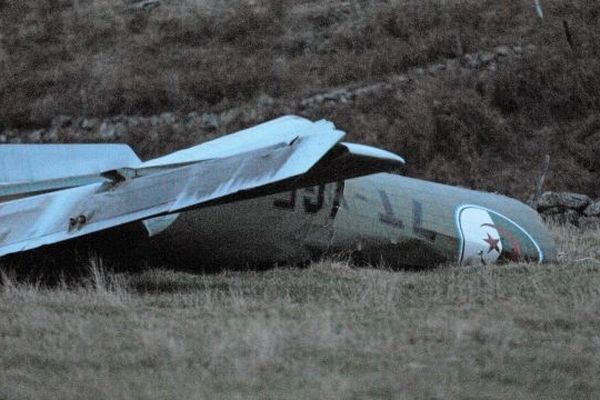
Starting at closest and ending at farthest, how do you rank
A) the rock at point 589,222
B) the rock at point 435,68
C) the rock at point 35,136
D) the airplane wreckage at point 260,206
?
the airplane wreckage at point 260,206 → the rock at point 589,222 → the rock at point 35,136 → the rock at point 435,68

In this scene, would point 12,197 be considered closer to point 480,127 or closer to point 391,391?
point 391,391

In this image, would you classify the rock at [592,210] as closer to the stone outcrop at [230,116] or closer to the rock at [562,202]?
the rock at [562,202]

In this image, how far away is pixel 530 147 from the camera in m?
28.7

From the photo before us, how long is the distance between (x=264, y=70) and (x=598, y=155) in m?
9.63

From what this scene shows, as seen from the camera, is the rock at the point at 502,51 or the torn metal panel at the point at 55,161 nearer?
the torn metal panel at the point at 55,161

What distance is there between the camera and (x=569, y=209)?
18.4 meters

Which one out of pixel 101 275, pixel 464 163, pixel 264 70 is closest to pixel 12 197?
pixel 101 275

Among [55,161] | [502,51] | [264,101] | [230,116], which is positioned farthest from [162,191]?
[502,51]

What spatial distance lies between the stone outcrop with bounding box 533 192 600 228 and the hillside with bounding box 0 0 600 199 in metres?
7.74

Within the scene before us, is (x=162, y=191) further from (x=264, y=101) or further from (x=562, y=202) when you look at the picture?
(x=264, y=101)

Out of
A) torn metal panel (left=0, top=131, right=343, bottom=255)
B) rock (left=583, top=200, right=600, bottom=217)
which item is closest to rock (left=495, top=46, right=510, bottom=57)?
rock (left=583, top=200, right=600, bottom=217)

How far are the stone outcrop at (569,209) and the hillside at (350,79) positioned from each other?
25.4ft

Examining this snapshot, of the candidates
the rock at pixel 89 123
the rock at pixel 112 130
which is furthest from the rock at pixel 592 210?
the rock at pixel 89 123

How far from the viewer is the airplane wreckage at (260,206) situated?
9.83 m
